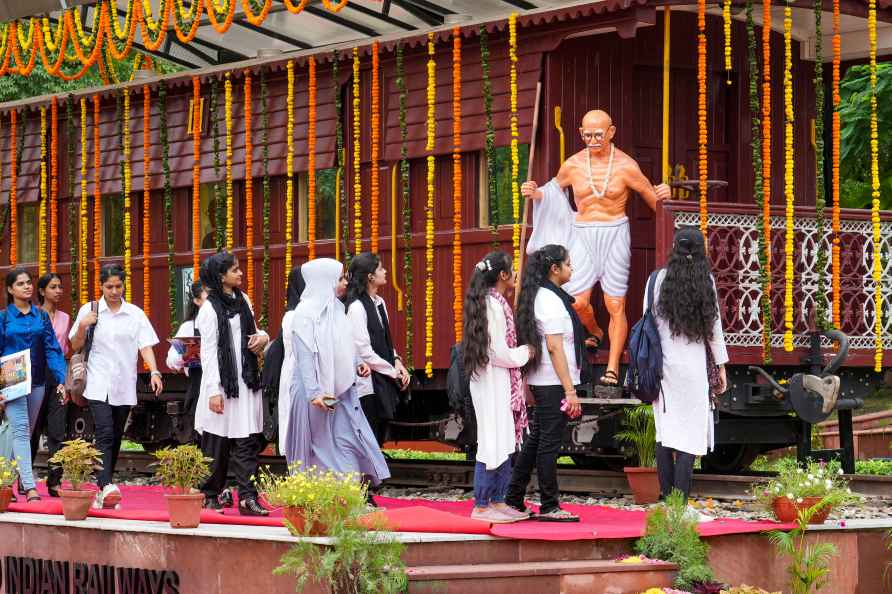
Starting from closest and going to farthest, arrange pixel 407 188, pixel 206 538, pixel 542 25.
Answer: pixel 206 538, pixel 542 25, pixel 407 188

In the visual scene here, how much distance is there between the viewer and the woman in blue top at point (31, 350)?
1145 cm

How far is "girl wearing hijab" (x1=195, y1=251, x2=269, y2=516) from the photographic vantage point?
34.4 ft

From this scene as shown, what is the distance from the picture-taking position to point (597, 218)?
41.0 ft

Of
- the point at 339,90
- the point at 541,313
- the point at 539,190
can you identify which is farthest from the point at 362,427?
the point at 339,90

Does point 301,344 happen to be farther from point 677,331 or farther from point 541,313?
point 677,331

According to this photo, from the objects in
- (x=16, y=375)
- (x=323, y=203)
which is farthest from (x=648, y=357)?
(x=323, y=203)

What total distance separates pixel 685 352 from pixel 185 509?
3043 mm

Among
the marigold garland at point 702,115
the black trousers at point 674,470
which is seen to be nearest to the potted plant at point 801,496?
the black trousers at point 674,470

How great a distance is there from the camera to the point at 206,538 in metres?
8.83

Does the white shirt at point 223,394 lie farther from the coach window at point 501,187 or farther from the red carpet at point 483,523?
the coach window at point 501,187

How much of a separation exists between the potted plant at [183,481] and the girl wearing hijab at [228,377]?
43.4 inches

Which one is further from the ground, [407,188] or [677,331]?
[407,188]

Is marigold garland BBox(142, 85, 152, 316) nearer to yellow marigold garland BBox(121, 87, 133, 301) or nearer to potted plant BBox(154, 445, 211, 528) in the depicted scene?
yellow marigold garland BBox(121, 87, 133, 301)

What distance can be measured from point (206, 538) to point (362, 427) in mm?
1830
